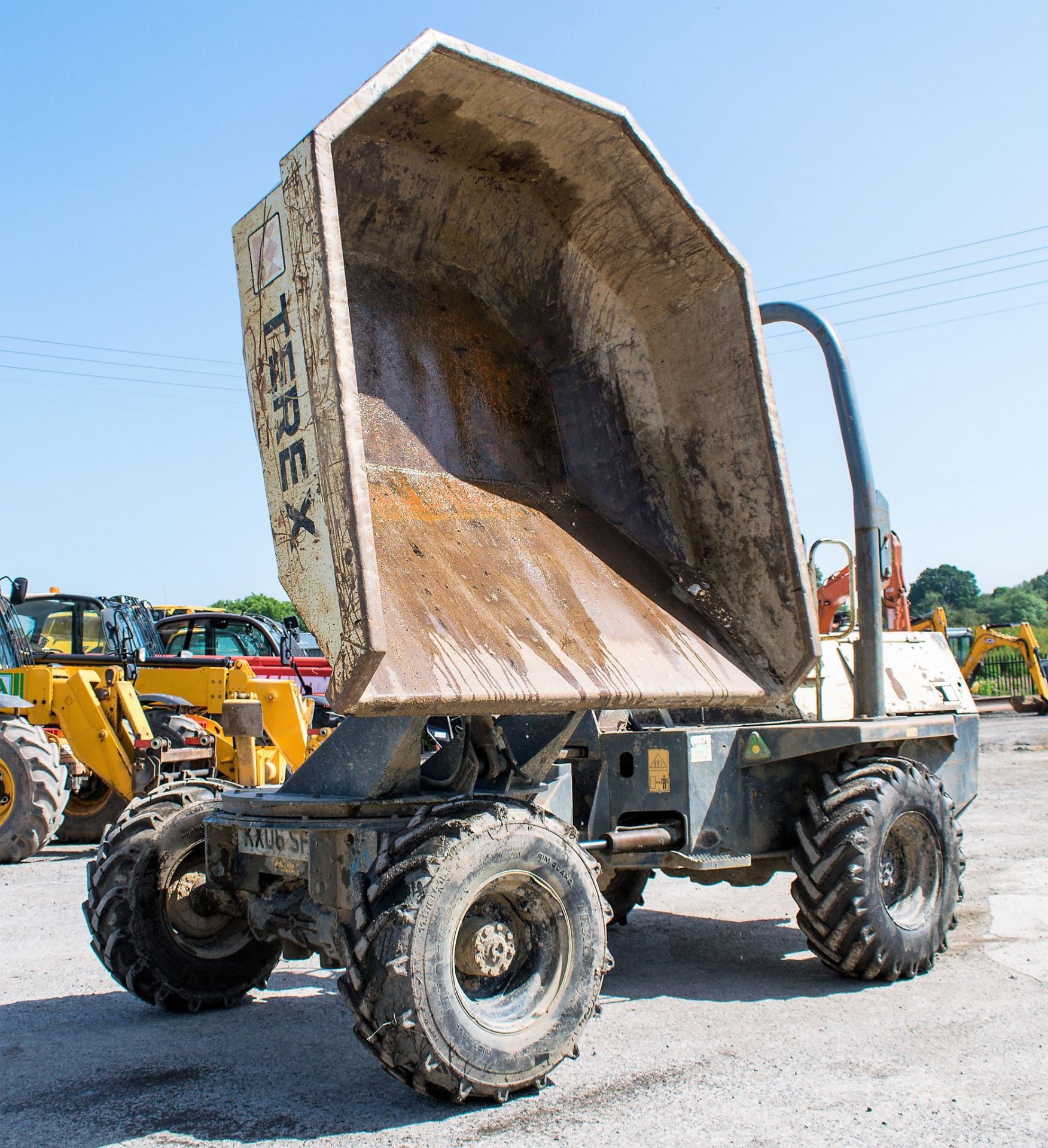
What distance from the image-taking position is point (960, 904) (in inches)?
291

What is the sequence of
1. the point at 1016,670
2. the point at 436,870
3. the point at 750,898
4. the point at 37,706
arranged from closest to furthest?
the point at 436,870, the point at 750,898, the point at 37,706, the point at 1016,670

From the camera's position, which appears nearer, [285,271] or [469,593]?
[285,271]

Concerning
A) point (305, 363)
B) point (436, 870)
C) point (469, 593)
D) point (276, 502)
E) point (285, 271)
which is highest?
point (285, 271)

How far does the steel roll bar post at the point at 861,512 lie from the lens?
6.33 meters

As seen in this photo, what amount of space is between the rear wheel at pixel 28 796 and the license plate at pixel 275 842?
5.98 m

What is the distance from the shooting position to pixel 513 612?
15.2ft

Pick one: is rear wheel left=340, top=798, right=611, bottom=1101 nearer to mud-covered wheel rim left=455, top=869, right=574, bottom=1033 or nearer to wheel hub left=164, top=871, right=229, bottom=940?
mud-covered wheel rim left=455, top=869, right=574, bottom=1033

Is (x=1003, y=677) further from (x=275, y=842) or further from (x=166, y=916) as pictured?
(x=275, y=842)

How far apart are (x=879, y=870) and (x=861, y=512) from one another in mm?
2010

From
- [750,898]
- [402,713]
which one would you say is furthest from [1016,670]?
[402,713]

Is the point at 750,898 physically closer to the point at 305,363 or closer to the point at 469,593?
the point at 469,593

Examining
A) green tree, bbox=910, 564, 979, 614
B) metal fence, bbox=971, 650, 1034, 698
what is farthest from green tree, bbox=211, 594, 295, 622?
green tree, bbox=910, 564, 979, 614

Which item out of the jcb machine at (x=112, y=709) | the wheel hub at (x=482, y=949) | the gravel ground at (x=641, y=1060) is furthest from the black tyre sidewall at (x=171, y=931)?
the jcb machine at (x=112, y=709)

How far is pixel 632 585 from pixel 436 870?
192 centimetres
